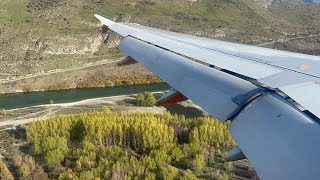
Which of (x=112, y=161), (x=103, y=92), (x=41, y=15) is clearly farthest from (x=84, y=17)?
(x=112, y=161)

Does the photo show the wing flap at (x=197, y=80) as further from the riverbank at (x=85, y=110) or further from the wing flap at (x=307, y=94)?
the riverbank at (x=85, y=110)

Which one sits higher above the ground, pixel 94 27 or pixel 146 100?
pixel 94 27

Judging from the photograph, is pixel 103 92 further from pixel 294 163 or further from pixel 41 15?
pixel 294 163

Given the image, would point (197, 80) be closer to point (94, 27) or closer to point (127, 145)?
point (127, 145)

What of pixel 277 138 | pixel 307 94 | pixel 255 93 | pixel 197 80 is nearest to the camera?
pixel 277 138

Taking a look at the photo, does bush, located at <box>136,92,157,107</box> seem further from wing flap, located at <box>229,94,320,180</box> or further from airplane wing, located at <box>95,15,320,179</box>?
wing flap, located at <box>229,94,320,180</box>

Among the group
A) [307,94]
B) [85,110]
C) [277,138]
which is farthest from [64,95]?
[277,138]
